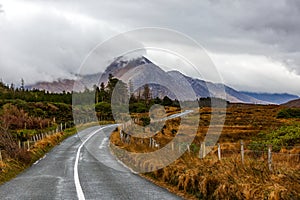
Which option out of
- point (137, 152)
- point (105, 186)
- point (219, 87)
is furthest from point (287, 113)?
point (105, 186)

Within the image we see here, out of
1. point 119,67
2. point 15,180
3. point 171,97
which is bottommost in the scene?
point 15,180

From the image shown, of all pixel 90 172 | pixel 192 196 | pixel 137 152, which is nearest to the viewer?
pixel 192 196

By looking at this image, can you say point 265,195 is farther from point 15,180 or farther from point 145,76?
point 145,76

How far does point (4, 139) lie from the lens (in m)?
23.4

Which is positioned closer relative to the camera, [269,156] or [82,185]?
[269,156]

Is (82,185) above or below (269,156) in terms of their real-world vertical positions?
below

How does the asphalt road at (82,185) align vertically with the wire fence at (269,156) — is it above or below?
below

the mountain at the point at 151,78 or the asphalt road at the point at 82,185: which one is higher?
the mountain at the point at 151,78

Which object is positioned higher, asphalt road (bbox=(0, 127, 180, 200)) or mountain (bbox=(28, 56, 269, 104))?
mountain (bbox=(28, 56, 269, 104))

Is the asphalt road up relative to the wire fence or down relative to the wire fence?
down

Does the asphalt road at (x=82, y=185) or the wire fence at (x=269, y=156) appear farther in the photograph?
the wire fence at (x=269, y=156)

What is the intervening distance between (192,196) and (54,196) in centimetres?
397

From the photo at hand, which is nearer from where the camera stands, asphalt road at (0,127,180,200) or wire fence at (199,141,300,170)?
asphalt road at (0,127,180,200)

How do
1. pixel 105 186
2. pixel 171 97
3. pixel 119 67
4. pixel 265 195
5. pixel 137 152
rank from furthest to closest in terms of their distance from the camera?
pixel 137 152 → pixel 119 67 → pixel 171 97 → pixel 105 186 → pixel 265 195
